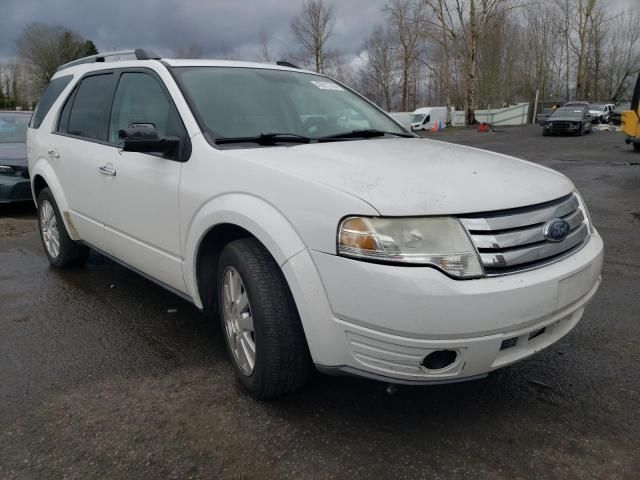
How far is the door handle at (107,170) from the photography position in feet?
11.4

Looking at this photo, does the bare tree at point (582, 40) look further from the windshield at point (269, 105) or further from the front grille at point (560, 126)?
the windshield at point (269, 105)

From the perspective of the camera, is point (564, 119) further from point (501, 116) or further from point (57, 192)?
point (57, 192)

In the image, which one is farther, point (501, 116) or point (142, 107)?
point (501, 116)

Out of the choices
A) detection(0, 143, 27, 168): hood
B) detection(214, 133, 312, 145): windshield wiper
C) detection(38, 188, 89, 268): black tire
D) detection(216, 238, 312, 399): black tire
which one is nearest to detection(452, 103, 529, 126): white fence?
detection(0, 143, 27, 168): hood

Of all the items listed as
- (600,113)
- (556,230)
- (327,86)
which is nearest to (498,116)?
(600,113)

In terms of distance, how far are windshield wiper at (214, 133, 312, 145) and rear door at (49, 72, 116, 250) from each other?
44.7 inches

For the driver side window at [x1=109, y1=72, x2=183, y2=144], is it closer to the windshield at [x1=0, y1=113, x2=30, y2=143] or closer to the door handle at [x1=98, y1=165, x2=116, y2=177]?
the door handle at [x1=98, y1=165, x2=116, y2=177]

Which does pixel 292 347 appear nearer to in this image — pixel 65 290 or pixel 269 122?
pixel 269 122

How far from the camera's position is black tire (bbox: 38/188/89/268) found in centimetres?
459

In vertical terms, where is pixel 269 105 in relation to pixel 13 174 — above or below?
above

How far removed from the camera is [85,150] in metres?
3.91

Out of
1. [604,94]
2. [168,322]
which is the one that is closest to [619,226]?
[168,322]

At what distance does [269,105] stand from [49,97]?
106 inches

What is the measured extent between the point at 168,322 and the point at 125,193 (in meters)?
0.94
